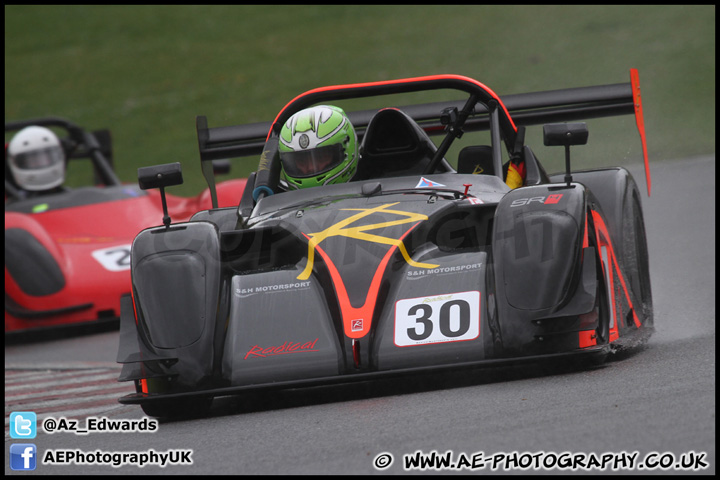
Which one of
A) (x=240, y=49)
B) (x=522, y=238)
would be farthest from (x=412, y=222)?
(x=240, y=49)

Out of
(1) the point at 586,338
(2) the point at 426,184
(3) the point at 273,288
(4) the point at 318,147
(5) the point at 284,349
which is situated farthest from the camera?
(4) the point at 318,147

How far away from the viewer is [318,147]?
232 inches

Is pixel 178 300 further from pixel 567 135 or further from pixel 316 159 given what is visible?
pixel 567 135

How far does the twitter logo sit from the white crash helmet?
5.86 meters

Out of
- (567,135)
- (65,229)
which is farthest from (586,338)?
(65,229)

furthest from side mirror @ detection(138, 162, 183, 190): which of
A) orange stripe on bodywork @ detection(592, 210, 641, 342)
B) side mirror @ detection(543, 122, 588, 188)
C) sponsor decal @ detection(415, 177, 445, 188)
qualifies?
orange stripe on bodywork @ detection(592, 210, 641, 342)

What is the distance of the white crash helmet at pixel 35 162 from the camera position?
430 inches

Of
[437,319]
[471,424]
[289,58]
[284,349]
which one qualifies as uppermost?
[289,58]

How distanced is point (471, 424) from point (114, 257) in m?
6.23

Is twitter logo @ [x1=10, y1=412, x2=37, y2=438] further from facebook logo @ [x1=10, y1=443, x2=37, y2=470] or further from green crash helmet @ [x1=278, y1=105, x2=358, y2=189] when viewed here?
green crash helmet @ [x1=278, y1=105, x2=358, y2=189]

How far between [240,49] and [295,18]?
264 centimetres

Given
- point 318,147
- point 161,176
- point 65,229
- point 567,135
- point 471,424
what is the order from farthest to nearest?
point 65,229
point 318,147
point 161,176
point 567,135
point 471,424

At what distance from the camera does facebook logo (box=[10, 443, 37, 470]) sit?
12.4 feet

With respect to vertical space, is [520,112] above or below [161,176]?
above
